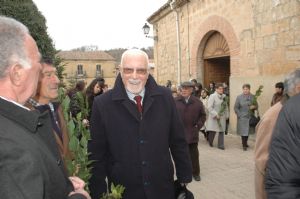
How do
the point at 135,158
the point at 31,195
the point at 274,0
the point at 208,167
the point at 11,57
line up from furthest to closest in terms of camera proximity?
1. the point at 274,0
2. the point at 208,167
3. the point at 135,158
4. the point at 11,57
5. the point at 31,195

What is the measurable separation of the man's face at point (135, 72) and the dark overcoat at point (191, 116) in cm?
357

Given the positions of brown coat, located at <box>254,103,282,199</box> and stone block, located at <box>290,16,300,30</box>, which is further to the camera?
stone block, located at <box>290,16,300,30</box>

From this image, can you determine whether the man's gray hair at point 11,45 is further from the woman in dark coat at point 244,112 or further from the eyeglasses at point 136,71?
the woman in dark coat at point 244,112

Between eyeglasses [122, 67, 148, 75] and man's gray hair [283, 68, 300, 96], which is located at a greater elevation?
eyeglasses [122, 67, 148, 75]

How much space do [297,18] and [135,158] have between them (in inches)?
272

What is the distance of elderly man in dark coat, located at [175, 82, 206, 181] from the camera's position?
6438 millimetres

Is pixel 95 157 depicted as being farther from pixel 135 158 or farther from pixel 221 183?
pixel 221 183

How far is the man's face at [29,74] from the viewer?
147 centimetres

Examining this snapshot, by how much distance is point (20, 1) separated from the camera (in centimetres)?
428

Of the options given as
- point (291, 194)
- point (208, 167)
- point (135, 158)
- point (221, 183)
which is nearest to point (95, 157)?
point (135, 158)

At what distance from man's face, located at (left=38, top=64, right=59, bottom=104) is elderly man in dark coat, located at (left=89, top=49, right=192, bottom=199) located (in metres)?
0.56

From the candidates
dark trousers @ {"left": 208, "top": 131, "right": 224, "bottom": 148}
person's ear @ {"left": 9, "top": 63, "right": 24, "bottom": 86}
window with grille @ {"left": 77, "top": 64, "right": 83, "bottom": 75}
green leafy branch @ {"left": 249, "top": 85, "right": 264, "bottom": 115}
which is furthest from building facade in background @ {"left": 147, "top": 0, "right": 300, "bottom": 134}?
window with grille @ {"left": 77, "top": 64, "right": 83, "bottom": 75}

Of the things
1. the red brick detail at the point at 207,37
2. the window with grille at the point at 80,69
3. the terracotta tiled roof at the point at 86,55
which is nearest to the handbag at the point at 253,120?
the red brick detail at the point at 207,37

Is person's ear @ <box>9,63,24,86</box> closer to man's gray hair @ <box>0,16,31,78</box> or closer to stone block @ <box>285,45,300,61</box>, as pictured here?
man's gray hair @ <box>0,16,31,78</box>
